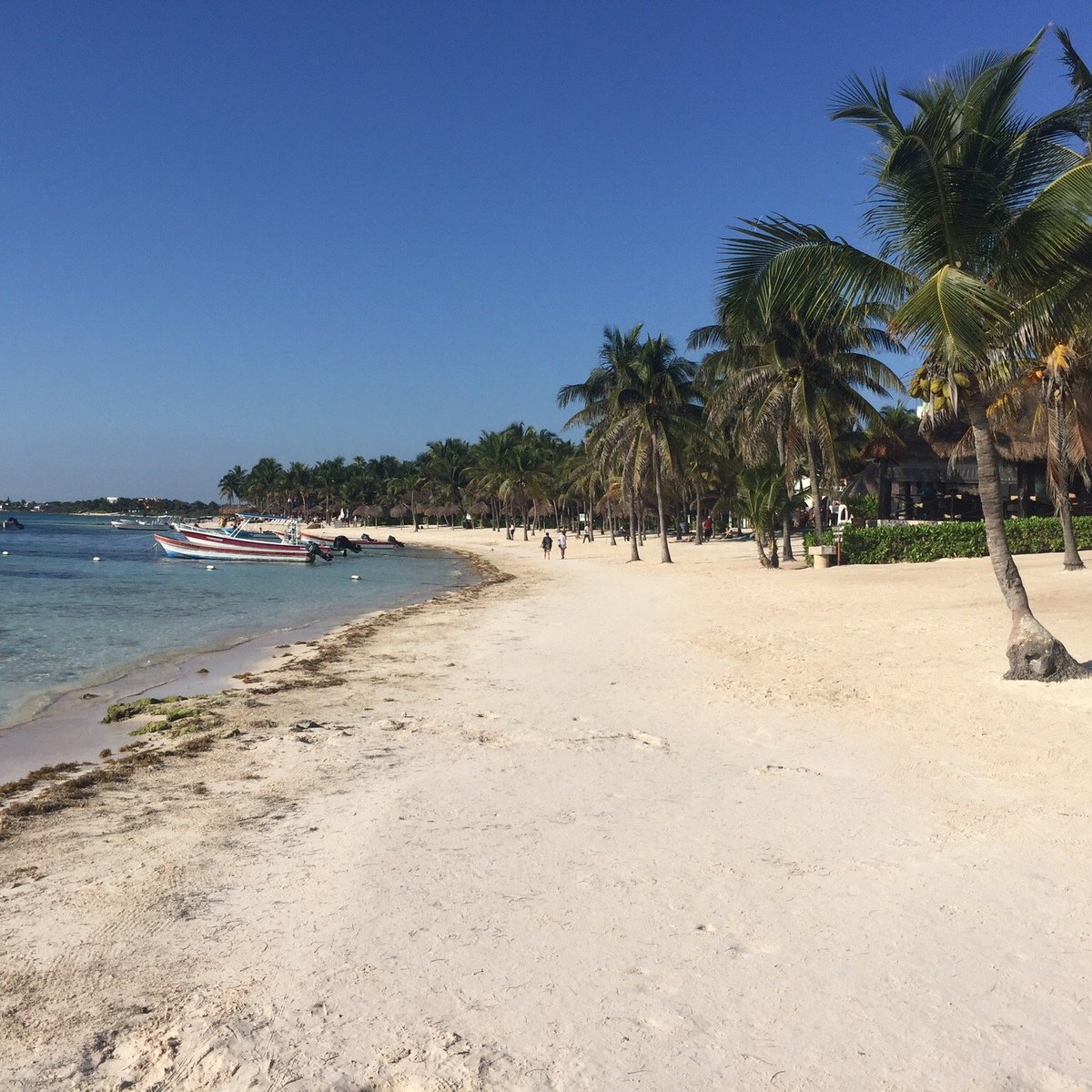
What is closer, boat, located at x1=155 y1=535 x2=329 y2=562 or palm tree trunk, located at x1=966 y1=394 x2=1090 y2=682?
palm tree trunk, located at x1=966 y1=394 x2=1090 y2=682

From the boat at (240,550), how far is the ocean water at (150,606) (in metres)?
0.65

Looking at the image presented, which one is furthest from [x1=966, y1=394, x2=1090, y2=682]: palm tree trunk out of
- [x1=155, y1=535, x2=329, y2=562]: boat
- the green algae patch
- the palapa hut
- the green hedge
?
[x1=155, y1=535, x2=329, y2=562]: boat

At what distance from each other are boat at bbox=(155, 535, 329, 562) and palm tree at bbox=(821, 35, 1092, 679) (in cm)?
4330

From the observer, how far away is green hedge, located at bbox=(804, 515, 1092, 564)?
2594 centimetres

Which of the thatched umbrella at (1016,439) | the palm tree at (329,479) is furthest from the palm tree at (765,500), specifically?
the palm tree at (329,479)

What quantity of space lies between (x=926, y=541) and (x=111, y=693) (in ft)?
74.2

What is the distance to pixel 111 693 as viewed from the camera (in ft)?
41.3

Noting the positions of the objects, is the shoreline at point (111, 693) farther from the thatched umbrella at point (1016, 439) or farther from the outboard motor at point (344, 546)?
the outboard motor at point (344, 546)

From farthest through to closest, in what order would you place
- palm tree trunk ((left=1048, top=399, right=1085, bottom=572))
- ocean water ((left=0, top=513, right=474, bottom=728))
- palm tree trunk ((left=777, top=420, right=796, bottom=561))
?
palm tree trunk ((left=777, top=420, right=796, bottom=561))
palm tree trunk ((left=1048, top=399, right=1085, bottom=572))
ocean water ((left=0, top=513, right=474, bottom=728))

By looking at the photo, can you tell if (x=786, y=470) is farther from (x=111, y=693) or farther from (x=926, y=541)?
(x=111, y=693)

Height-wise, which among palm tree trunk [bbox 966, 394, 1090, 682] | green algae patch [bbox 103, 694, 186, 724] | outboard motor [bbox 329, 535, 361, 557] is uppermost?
palm tree trunk [bbox 966, 394, 1090, 682]

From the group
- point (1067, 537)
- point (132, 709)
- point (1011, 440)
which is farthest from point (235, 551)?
point (1067, 537)

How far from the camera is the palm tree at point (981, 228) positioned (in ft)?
29.0

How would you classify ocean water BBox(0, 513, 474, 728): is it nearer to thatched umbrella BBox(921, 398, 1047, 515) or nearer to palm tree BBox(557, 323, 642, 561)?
palm tree BBox(557, 323, 642, 561)
